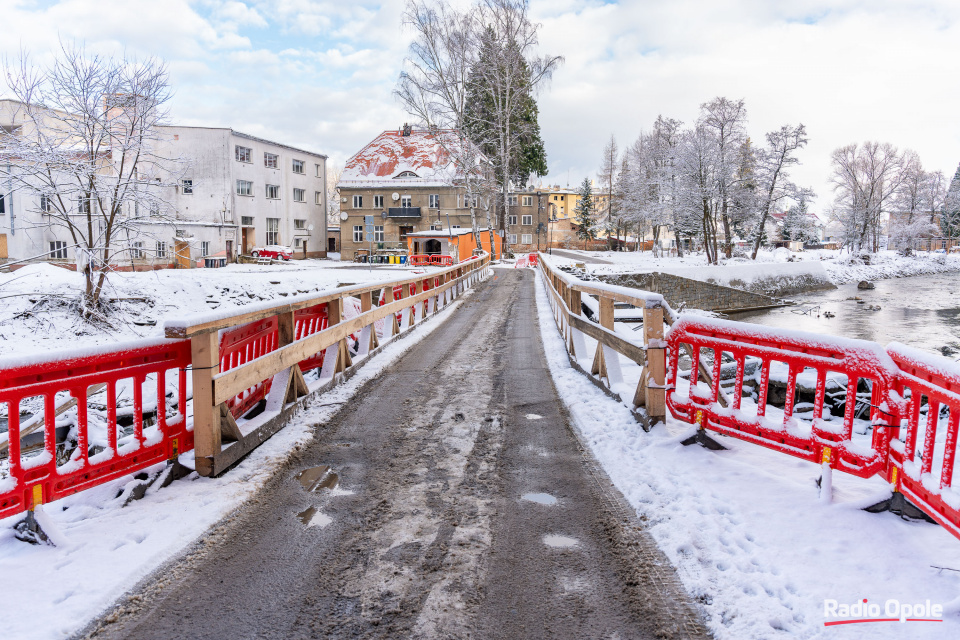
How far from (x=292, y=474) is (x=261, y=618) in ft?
6.12

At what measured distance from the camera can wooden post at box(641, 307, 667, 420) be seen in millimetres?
5281

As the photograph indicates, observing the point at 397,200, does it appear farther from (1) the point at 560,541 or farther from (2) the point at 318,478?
(1) the point at 560,541

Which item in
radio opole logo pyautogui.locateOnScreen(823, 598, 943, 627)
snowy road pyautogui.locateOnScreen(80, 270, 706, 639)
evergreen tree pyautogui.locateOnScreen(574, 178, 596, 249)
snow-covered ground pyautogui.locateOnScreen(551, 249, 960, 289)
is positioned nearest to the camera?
radio opole logo pyautogui.locateOnScreen(823, 598, 943, 627)

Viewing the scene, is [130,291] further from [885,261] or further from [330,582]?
[885,261]

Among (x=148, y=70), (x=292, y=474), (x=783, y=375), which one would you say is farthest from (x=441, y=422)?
(x=148, y=70)

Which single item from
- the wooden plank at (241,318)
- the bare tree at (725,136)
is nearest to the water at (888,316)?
the bare tree at (725,136)

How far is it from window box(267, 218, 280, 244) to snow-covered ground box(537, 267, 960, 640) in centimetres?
5021

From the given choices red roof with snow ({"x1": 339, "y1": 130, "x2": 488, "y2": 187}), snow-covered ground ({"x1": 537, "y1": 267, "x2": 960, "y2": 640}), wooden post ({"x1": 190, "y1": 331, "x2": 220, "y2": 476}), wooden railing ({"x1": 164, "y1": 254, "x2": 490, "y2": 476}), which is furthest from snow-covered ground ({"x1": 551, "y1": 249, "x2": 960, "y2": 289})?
wooden post ({"x1": 190, "y1": 331, "x2": 220, "y2": 476})

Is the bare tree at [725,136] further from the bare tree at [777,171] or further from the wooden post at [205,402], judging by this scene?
the wooden post at [205,402]

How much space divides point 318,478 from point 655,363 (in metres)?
3.08

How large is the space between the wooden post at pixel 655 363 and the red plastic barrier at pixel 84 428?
3.82 m

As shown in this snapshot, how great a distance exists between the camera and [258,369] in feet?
16.8

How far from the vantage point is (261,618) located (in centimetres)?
280

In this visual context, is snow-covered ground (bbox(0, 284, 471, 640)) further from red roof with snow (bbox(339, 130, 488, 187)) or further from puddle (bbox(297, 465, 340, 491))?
red roof with snow (bbox(339, 130, 488, 187))
